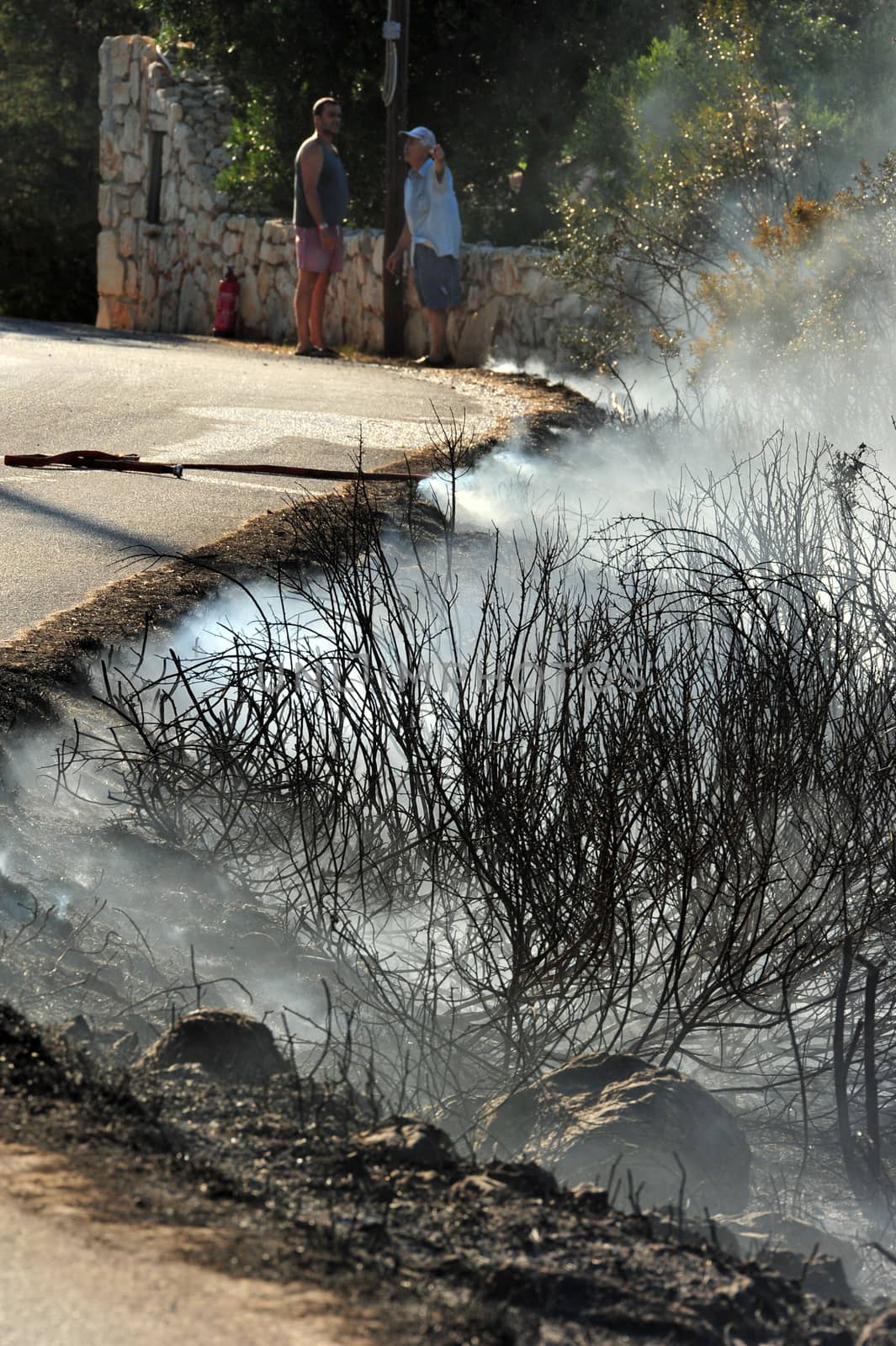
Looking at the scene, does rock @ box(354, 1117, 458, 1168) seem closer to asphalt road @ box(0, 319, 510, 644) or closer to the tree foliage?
asphalt road @ box(0, 319, 510, 644)

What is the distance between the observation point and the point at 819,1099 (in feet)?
15.7

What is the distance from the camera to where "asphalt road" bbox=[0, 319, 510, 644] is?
6727 millimetres

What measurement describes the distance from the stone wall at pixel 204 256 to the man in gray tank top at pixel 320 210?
1.24m

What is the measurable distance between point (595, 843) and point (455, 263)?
12.9m

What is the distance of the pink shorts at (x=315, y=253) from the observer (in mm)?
16094

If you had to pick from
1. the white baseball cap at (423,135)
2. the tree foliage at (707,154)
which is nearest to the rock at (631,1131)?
the tree foliage at (707,154)

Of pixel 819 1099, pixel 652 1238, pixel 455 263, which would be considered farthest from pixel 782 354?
pixel 652 1238

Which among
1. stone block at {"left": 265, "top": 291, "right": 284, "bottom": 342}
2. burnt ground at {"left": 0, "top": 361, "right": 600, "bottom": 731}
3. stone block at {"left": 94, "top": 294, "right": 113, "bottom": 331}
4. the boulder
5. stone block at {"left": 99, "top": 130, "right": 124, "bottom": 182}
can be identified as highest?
stone block at {"left": 99, "top": 130, "right": 124, "bottom": 182}

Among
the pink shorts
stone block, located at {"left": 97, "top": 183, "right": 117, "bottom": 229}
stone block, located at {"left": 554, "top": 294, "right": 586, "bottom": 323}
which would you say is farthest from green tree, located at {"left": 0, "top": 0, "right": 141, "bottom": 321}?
stone block, located at {"left": 554, "top": 294, "right": 586, "bottom": 323}

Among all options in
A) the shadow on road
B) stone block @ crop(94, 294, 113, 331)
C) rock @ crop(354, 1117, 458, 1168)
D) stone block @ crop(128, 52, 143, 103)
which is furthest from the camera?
stone block @ crop(94, 294, 113, 331)

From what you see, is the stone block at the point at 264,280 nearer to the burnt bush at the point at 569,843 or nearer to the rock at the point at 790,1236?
the burnt bush at the point at 569,843

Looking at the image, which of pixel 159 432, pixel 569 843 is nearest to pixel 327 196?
pixel 159 432

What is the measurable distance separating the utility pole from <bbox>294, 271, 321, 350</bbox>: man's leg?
78cm

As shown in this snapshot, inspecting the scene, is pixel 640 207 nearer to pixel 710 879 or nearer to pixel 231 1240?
pixel 710 879
